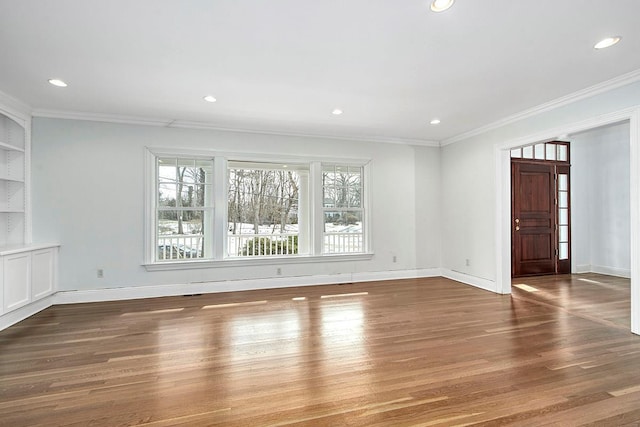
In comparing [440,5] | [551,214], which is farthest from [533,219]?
[440,5]

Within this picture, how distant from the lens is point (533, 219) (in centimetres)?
600

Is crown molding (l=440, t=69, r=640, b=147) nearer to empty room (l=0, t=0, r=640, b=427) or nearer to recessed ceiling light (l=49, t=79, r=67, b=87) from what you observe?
empty room (l=0, t=0, r=640, b=427)

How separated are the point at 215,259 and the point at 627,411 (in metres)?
4.61

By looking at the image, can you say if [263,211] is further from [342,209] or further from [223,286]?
[223,286]

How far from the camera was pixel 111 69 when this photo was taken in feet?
9.81

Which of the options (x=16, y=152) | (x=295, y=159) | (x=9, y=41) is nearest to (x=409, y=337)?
(x=295, y=159)

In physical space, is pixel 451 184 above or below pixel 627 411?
above

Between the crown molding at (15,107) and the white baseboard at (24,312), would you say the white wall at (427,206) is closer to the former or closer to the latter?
the white baseboard at (24,312)

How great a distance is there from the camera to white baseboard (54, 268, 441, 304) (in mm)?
4328

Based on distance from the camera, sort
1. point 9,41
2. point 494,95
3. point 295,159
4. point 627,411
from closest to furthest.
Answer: point 627,411, point 9,41, point 494,95, point 295,159

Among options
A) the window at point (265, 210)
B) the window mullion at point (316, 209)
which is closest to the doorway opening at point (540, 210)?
the window mullion at point (316, 209)

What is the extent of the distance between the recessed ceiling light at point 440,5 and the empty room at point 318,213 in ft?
0.18

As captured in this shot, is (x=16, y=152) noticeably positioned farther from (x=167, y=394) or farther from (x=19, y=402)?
(x=167, y=394)

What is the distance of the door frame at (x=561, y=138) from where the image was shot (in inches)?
122
